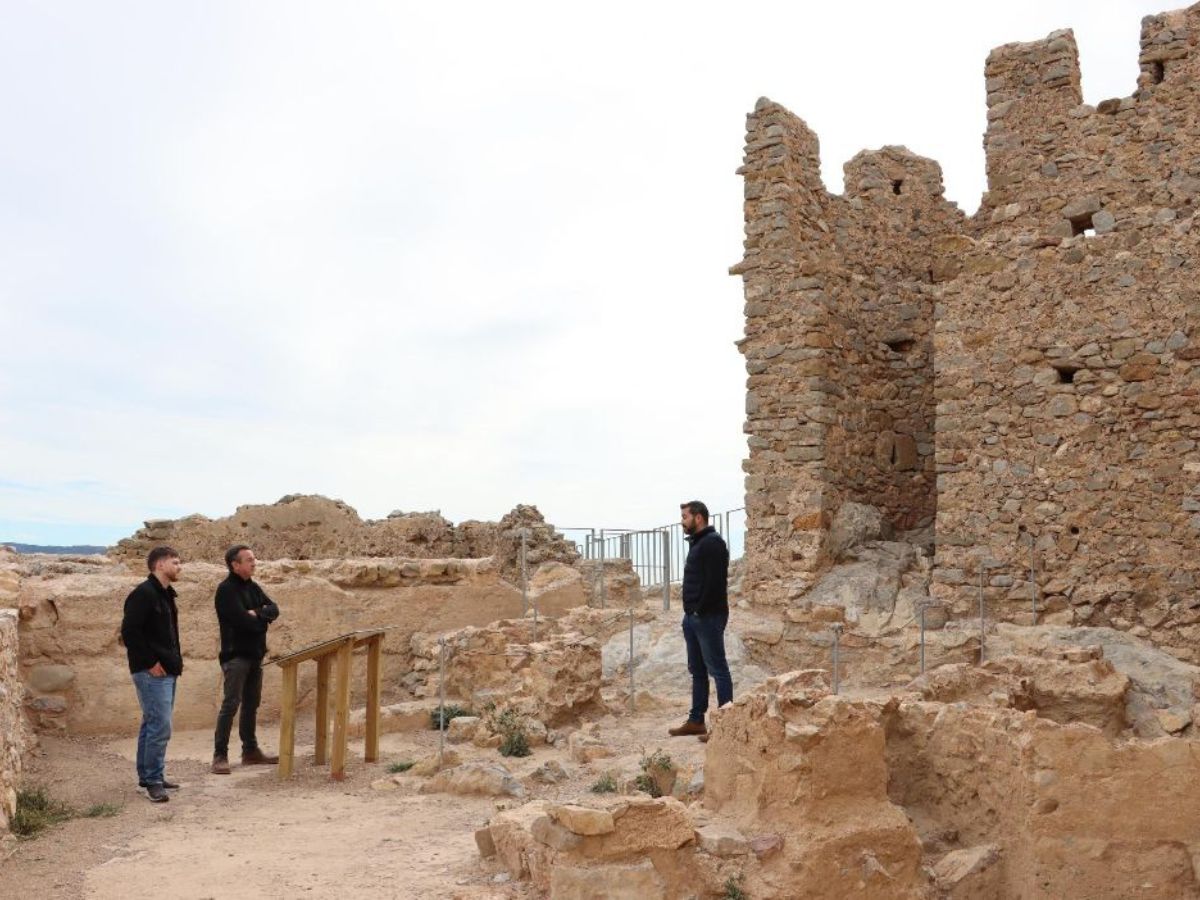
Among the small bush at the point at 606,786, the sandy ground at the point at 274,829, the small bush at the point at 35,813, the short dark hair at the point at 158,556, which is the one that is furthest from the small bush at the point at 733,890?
the short dark hair at the point at 158,556

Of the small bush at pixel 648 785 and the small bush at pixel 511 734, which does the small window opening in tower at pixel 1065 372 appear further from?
the small bush at pixel 648 785

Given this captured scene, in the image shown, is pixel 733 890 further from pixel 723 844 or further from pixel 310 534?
pixel 310 534

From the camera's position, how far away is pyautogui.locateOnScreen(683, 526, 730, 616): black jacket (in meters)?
7.41

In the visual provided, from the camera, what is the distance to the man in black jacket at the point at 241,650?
7.55 metres

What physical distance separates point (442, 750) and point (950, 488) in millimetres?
5622

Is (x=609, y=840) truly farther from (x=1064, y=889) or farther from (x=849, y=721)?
(x=1064, y=889)

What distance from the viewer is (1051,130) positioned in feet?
34.2

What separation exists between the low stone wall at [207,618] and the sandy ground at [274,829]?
462 mm

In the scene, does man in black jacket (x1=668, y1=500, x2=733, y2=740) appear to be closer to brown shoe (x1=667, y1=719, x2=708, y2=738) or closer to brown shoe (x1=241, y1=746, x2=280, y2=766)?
brown shoe (x1=667, y1=719, x2=708, y2=738)

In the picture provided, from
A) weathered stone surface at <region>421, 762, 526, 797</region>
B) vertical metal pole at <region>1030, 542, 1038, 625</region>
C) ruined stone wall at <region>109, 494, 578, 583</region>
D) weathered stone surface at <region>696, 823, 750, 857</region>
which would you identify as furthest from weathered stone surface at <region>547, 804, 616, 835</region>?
ruined stone wall at <region>109, 494, 578, 583</region>

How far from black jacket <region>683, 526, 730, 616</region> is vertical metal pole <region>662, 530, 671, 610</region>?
4.19m

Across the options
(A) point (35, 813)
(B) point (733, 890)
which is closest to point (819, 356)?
(B) point (733, 890)

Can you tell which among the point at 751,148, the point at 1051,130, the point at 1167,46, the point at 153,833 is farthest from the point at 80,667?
the point at 1167,46

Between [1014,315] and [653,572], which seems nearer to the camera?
[1014,315]
